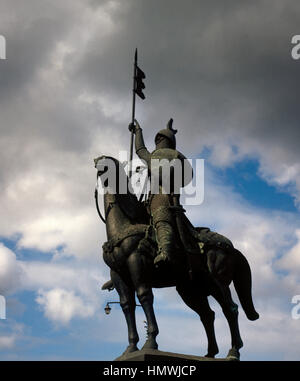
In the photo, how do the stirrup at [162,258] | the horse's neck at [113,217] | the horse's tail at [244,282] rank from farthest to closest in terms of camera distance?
the horse's tail at [244,282] → the horse's neck at [113,217] → the stirrup at [162,258]

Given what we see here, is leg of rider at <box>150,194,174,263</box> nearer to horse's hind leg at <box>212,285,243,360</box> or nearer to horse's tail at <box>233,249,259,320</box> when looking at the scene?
horse's hind leg at <box>212,285,243,360</box>

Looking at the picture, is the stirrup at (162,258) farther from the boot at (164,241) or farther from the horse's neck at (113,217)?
the horse's neck at (113,217)

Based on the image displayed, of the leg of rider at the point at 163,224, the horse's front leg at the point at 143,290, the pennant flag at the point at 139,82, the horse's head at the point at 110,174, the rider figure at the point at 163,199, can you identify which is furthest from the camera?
the pennant flag at the point at 139,82

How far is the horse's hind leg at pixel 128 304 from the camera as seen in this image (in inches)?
540

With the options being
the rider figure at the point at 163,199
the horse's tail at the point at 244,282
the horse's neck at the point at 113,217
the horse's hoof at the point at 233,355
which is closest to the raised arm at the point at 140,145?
the rider figure at the point at 163,199

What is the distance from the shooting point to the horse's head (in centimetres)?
1466

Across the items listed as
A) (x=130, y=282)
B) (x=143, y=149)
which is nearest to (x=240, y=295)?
(x=130, y=282)

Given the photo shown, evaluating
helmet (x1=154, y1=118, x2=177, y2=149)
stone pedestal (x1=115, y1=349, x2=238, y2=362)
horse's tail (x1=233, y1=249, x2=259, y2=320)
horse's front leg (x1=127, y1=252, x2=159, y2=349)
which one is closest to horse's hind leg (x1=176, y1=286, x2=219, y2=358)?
horse's tail (x1=233, y1=249, x2=259, y2=320)

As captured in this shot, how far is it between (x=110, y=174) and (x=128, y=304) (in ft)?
9.12

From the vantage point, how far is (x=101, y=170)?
1470cm

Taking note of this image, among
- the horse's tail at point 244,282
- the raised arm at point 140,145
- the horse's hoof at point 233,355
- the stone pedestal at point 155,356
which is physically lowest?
the stone pedestal at point 155,356

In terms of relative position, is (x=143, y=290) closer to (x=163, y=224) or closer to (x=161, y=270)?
(x=161, y=270)

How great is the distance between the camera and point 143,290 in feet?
45.0

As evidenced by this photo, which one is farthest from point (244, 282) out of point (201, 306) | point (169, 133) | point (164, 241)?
point (169, 133)
